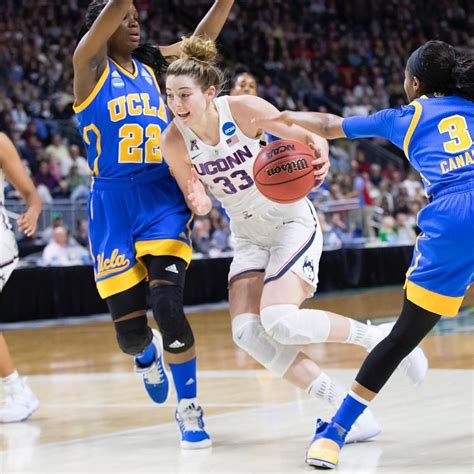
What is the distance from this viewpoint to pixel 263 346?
478 cm

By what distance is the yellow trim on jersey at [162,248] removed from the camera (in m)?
4.91

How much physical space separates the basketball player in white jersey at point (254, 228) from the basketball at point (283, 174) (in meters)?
0.09

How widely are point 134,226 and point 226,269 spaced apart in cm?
854

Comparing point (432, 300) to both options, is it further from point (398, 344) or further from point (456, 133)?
point (456, 133)

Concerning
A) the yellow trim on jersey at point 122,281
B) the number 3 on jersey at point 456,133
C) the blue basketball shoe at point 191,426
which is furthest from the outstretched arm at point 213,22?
the blue basketball shoe at point 191,426

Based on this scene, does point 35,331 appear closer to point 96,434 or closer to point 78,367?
point 78,367

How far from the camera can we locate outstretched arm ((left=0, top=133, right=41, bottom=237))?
5.82 m

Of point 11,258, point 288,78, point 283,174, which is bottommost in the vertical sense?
point 288,78

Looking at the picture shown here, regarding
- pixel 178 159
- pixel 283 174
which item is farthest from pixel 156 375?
pixel 283 174

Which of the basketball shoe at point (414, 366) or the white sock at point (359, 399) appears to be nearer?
the white sock at point (359, 399)

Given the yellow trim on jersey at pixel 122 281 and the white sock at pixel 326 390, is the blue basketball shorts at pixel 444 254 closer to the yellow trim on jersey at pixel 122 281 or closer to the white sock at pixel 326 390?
the white sock at pixel 326 390

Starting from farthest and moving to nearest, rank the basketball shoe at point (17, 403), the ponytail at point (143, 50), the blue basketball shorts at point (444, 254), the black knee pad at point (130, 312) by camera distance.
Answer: the basketball shoe at point (17, 403) → the ponytail at point (143, 50) → the black knee pad at point (130, 312) → the blue basketball shorts at point (444, 254)

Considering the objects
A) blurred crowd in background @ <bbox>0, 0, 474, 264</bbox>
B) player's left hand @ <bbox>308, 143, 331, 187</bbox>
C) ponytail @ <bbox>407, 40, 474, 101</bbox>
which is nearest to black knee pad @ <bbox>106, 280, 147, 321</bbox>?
player's left hand @ <bbox>308, 143, 331, 187</bbox>

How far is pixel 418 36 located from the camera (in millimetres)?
24547
